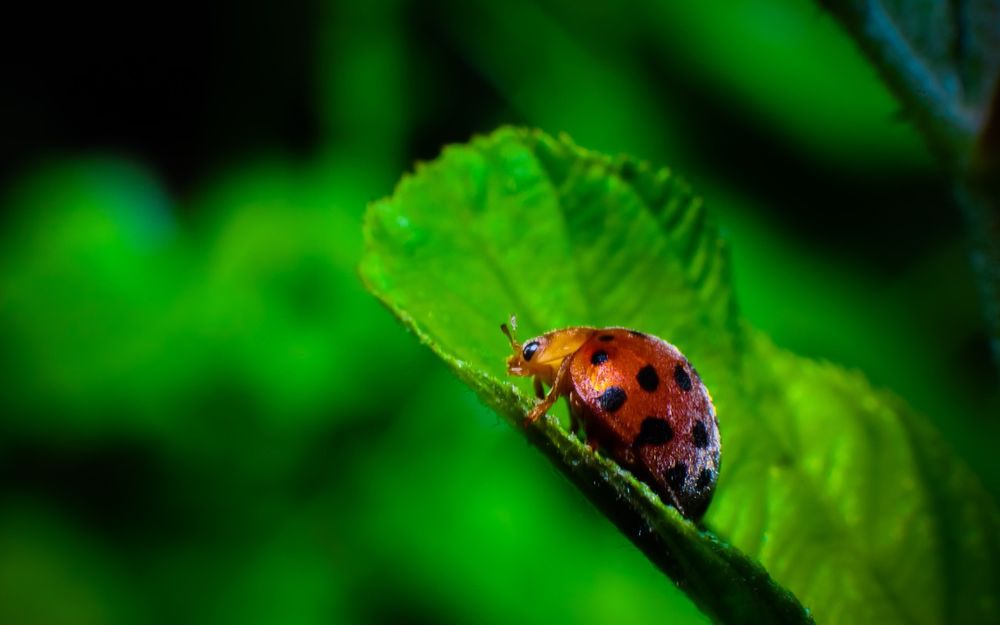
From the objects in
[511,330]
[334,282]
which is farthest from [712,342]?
[334,282]

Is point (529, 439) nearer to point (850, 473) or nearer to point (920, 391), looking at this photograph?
point (850, 473)

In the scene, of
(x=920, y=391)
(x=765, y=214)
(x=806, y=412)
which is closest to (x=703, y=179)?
(x=765, y=214)

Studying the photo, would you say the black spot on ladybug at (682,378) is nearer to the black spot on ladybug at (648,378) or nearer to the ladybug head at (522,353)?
the black spot on ladybug at (648,378)

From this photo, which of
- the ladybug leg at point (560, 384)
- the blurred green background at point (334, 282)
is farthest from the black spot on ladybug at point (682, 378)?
the blurred green background at point (334, 282)

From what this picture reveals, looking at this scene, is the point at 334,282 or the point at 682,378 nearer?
the point at 682,378

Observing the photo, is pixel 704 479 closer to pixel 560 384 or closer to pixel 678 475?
pixel 678 475

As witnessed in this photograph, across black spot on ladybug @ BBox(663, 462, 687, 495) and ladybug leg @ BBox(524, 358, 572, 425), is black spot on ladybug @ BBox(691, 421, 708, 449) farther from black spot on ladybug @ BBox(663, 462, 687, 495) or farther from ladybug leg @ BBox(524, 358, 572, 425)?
ladybug leg @ BBox(524, 358, 572, 425)
